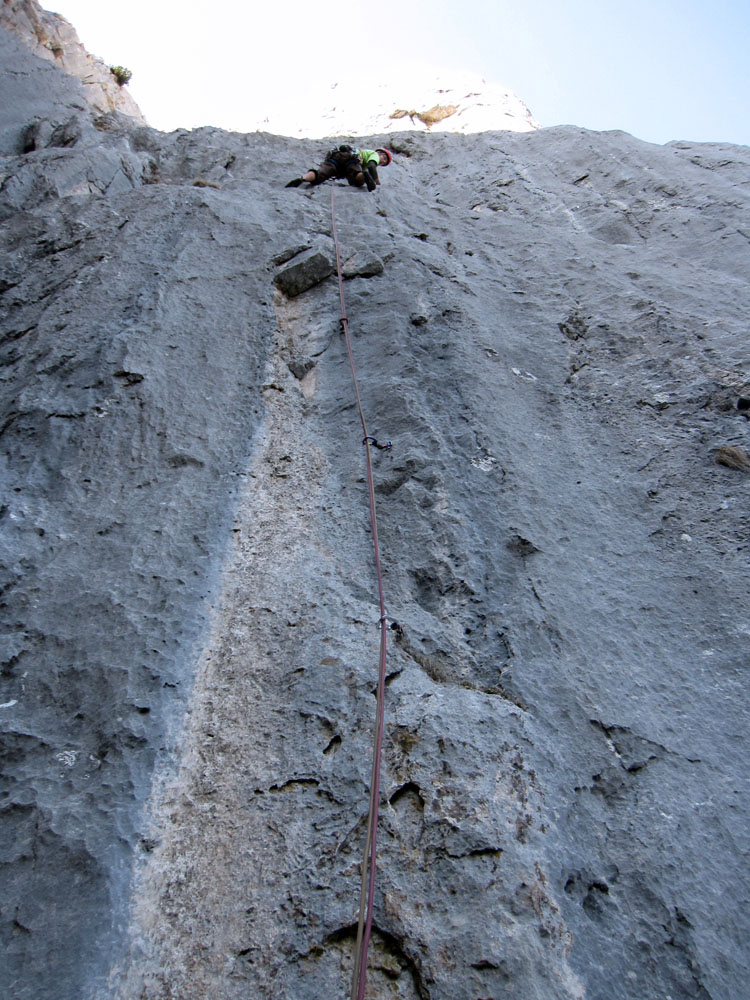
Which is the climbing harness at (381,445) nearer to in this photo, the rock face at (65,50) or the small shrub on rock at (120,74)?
the rock face at (65,50)

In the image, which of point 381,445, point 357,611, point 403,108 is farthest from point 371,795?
point 403,108

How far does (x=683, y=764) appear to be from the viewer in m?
2.69

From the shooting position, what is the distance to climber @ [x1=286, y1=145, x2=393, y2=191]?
6.70 metres

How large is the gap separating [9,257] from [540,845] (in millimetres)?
5396

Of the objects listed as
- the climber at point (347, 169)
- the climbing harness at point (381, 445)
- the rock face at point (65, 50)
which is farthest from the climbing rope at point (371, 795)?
the rock face at point (65, 50)

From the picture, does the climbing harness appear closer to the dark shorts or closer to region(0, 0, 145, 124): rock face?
the dark shorts

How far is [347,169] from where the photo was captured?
680cm

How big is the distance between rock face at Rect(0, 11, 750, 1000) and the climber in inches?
40.6

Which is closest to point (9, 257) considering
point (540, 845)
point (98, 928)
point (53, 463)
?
point (53, 463)

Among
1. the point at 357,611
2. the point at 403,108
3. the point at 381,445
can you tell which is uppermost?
the point at 403,108

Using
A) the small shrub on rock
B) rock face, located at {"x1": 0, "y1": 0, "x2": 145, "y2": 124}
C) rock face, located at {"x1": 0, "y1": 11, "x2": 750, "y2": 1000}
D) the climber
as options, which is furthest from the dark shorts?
the small shrub on rock

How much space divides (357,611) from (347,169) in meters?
5.33

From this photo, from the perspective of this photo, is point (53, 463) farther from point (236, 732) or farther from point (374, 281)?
point (374, 281)

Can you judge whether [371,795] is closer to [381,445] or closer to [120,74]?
[381,445]
